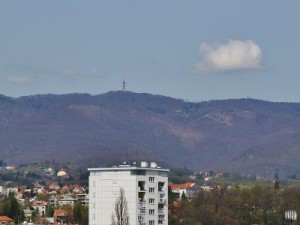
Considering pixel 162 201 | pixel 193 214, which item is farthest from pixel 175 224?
pixel 162 201

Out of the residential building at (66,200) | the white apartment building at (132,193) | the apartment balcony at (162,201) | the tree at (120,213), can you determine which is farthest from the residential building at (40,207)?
the tree at (120,213)

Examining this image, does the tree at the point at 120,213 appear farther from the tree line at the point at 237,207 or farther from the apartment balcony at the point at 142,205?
the tree line at the point at 237,207

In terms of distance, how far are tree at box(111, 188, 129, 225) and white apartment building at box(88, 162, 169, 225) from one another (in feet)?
4.13

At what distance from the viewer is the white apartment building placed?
302 feet

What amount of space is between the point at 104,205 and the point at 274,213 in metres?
52.2

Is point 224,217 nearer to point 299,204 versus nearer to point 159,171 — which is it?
point 299,204

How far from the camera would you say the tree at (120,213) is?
8938cm

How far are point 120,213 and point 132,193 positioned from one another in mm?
2922

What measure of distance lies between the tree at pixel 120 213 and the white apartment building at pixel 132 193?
1.26 m

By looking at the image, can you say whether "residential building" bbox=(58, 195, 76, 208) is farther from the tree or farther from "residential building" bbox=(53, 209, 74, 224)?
the tree

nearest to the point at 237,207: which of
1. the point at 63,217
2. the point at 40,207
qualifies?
the point at 63,217

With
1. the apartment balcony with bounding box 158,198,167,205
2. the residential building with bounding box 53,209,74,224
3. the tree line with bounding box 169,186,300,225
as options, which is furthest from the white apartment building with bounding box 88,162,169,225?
the residential building with bounding box 53,209,74,224

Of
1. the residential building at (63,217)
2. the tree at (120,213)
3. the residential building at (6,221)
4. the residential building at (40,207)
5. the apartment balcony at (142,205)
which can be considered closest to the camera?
the tree at (120,213)

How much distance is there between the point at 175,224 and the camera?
117688 millimetres
